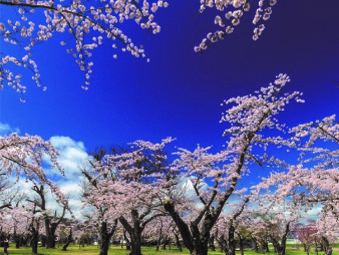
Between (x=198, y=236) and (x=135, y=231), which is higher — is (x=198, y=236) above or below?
above

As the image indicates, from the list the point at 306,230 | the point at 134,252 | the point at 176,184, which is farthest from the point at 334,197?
the point at 306,230

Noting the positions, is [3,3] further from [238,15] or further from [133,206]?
[133,206]

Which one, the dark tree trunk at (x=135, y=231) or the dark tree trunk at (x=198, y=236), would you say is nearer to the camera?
the dark tree trunk at (x=198, y=236)

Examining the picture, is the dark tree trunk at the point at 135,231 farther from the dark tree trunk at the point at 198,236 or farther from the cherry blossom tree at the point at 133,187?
the dark tree trunk at the point at 198,236

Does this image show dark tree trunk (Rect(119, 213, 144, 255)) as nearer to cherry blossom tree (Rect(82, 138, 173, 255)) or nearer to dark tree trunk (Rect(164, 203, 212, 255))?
cherry blossom tree (Rect(82, 138, 173, 255))

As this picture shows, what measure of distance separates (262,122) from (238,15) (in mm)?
13945

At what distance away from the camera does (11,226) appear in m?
56.3

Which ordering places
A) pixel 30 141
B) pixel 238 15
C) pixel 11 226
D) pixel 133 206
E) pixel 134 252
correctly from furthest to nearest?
1. pixel 11 226
2. pixel 134 252
3. pixel 133 206
4. pixel 30 141
5. pixel 238 15

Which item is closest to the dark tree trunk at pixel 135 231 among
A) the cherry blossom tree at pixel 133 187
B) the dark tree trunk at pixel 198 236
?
the cherry blossom tree at pixel 133 187

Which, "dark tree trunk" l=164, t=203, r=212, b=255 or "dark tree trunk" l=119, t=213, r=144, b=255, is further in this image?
"dark tree trunk" l=119, t=213, r=144, b=255

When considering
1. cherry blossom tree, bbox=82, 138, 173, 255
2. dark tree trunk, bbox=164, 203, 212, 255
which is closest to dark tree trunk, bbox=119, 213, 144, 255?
cherry blossom tree, bbox=82, 138, 173, 255

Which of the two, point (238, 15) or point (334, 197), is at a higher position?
point (238, 15)

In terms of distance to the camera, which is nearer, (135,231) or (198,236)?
(198,236)

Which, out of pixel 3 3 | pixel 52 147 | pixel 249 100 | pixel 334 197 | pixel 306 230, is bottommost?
pixel 306 230
